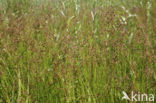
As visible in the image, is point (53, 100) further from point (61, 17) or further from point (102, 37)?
point (61, 17)

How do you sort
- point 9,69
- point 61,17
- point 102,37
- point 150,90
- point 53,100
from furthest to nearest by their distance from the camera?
point 61,17 → point 102,37 → point 9,69 → point 53,100 → point 150,90

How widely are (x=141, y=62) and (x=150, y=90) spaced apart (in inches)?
13.7

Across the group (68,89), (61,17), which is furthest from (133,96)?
(61,17)

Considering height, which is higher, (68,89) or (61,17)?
(61,17)

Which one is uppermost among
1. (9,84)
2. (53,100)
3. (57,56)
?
(57,56)

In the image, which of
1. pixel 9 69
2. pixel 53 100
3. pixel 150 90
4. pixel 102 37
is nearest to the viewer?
pixel 150 90

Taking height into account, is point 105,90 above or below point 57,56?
below

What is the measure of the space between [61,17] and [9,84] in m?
1.76

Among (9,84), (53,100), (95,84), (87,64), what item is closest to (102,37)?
(87,64)

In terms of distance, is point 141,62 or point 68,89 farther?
point 141,62

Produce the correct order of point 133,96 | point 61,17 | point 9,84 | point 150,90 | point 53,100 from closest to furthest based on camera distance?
point 133,96
point 150,90
point 53,100
point 9,84
point 61,17

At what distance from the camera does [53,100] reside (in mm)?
1418

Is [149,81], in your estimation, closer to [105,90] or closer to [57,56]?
[105,90]

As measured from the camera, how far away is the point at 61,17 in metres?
3.12
